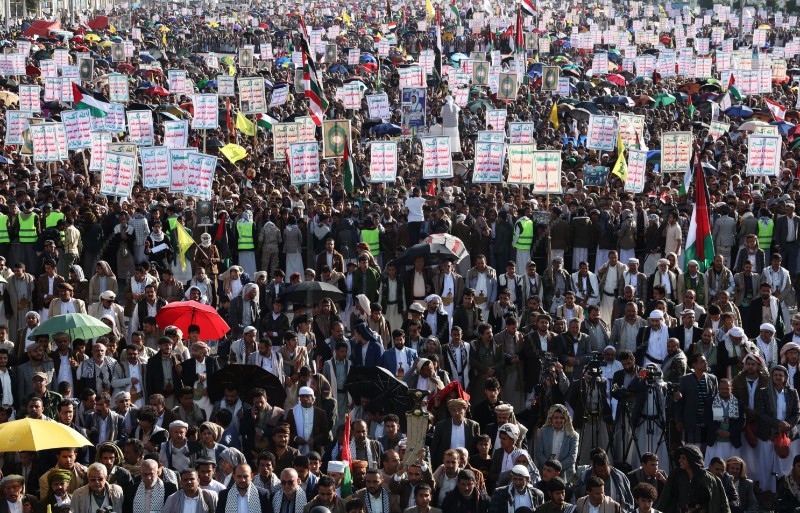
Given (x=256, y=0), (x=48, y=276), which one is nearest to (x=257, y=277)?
(x=48, y=276)

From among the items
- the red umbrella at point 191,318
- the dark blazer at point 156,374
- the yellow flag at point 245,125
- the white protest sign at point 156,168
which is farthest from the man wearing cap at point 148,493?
the yellow flag at point 245,125

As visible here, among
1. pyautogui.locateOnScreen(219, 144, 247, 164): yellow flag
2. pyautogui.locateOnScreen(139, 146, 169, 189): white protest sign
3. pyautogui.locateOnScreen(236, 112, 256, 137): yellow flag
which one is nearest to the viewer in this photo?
pyautogui.locateOnScreen(139, 146, 169, 189): white protest sign

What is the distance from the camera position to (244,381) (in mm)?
11602

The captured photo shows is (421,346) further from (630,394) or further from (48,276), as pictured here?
(48,276)

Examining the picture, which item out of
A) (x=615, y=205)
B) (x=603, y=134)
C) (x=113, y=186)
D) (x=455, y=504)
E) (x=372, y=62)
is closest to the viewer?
(x=455, y=504)

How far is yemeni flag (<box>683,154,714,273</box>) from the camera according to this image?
1570 cm

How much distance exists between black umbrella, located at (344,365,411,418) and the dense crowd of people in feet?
0.13

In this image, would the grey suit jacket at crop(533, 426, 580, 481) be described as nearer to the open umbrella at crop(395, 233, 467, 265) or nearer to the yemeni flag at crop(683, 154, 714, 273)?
the open umbrella at crop(395, 233, 467, 265)

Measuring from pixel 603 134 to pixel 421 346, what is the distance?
12104mm

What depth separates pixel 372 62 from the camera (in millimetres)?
47750

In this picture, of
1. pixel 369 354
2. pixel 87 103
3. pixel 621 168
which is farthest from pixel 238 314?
pixel 87 103

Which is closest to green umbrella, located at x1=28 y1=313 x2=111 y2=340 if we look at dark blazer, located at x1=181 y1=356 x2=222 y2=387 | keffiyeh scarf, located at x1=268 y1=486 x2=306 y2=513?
dark blazer, located at x1=181 y1=356 x2=222 y2=387

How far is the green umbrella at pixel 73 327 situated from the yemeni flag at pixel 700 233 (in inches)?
249

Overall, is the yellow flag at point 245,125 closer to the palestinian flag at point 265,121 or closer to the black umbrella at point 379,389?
the palestinian flag at point 265,121
